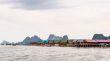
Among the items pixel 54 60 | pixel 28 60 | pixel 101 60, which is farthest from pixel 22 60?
pixel 101 60

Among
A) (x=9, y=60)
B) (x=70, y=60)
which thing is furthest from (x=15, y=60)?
(x=70, y=60)

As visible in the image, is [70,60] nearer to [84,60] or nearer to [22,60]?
[84,60]

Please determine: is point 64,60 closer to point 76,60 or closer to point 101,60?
point 76,60

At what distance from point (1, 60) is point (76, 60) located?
1844cm

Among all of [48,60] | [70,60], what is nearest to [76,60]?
[70,60]

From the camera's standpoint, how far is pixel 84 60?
87.4 m

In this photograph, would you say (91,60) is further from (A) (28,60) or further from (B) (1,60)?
(B) (1,60)

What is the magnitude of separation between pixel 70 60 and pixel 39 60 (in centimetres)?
770

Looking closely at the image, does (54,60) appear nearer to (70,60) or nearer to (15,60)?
(70,60)

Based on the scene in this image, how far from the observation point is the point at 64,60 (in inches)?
3435

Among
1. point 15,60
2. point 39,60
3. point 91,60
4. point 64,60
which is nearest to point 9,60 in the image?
point 15,60

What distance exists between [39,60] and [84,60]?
36.1 feet

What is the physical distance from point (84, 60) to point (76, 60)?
2.26 meters

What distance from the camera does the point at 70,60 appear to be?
87938 mm
